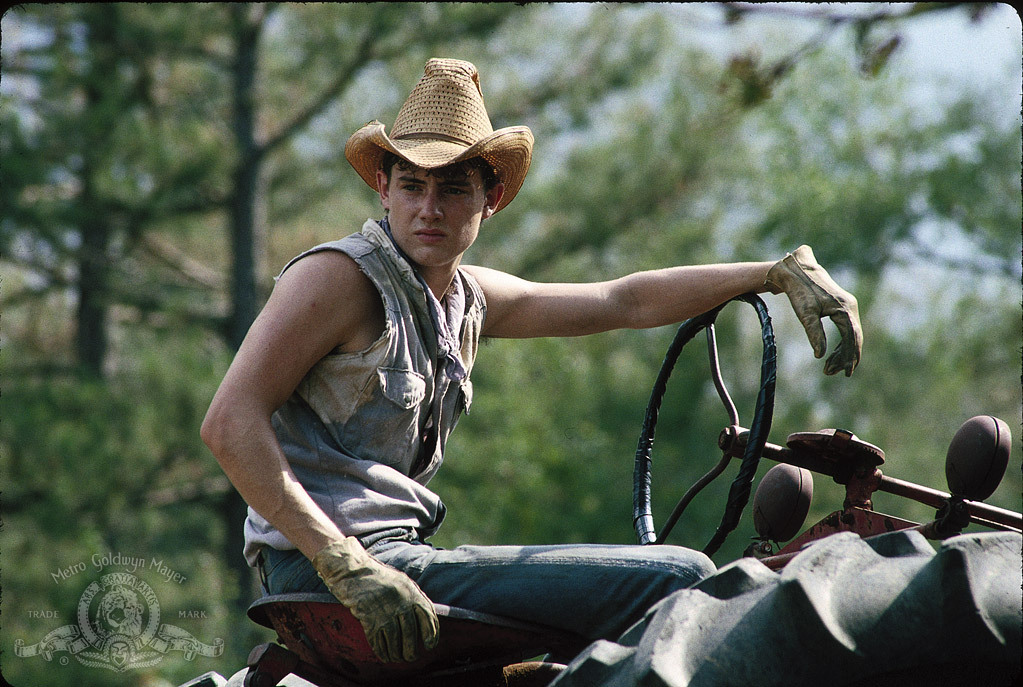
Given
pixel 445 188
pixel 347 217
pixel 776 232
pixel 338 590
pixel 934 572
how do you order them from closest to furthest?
pixel 934 572
pixel 338 590
pixel 445 188
pixel 347 217
pixel 776 232

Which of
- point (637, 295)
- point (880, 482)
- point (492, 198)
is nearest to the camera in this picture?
point (880, 482)

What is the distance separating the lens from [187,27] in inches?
442

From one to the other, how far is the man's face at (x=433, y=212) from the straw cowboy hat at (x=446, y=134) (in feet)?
0.15

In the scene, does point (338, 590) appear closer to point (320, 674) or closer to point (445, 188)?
point (320, 674)

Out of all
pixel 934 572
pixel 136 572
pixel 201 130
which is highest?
pixel 201 130

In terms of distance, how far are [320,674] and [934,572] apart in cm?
113

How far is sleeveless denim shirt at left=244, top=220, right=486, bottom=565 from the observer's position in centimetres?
213

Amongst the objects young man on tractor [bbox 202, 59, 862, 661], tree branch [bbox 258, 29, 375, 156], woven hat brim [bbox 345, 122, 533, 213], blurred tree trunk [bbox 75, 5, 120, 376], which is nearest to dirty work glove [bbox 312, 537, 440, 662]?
young man on tractor [bbox 202, 59, 862, 661]

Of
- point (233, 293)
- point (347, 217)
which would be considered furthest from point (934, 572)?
point (347, 217)

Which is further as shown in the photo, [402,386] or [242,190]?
[242,190]

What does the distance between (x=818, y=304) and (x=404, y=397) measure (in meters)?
0.95

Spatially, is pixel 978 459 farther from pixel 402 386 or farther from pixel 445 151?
pixel 445 151

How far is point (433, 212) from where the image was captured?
2361 mm

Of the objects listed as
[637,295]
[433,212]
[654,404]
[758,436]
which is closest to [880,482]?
[758,436]
